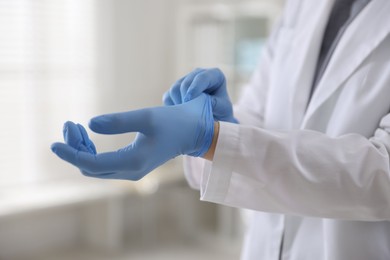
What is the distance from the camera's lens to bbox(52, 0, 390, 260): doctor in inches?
29.1

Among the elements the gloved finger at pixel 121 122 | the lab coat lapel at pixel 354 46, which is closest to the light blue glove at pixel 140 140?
the gloved finger at pixel 121 122

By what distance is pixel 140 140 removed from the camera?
0.73 metres

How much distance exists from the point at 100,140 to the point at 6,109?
2.09 ft

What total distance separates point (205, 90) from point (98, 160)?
27cm

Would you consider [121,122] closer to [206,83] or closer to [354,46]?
[206,83]

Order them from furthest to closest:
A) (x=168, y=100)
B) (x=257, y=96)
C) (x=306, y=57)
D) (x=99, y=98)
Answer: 1. (x=99, y=98)
2. (x=257, y=96)
3. (x=306, y=57)
4. (x=168, y=100)

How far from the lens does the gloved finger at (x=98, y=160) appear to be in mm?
711

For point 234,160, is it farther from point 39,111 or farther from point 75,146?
point 39,111

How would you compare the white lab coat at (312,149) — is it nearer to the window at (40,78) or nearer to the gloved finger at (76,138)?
the gloved finger at (76,138)

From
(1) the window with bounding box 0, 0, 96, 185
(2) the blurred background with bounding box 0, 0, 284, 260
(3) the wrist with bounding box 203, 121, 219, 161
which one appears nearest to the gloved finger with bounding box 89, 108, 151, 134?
(3) the wrist with bounding box 203, 121, 219, 161

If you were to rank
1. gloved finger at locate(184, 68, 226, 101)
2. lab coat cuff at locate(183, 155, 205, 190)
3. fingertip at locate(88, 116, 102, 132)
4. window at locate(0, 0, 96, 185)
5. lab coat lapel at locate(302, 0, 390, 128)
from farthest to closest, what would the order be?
1. window at locate(0, 0, 96, 185)
2. lab coat cuff at locate(183, 155, 205, 190)
3. lab coat lapel at locate(302, 0, 390, 128)
4. gloved finger at locate(184, 68, 226, 101)
5. fingertip at locate(88, 116, 102, 132)

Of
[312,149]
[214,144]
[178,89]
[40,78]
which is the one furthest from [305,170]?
[40,78]

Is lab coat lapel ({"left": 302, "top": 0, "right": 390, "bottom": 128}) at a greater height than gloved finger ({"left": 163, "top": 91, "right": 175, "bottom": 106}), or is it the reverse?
lab coat lapel ({"left": 302, "top": 0, "right": 390, "bottom": 128})

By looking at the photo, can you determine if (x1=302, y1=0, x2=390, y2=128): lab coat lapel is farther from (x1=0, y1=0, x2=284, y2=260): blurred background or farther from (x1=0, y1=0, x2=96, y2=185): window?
(x1=0, y1=0, x2=96, y2=185): window
